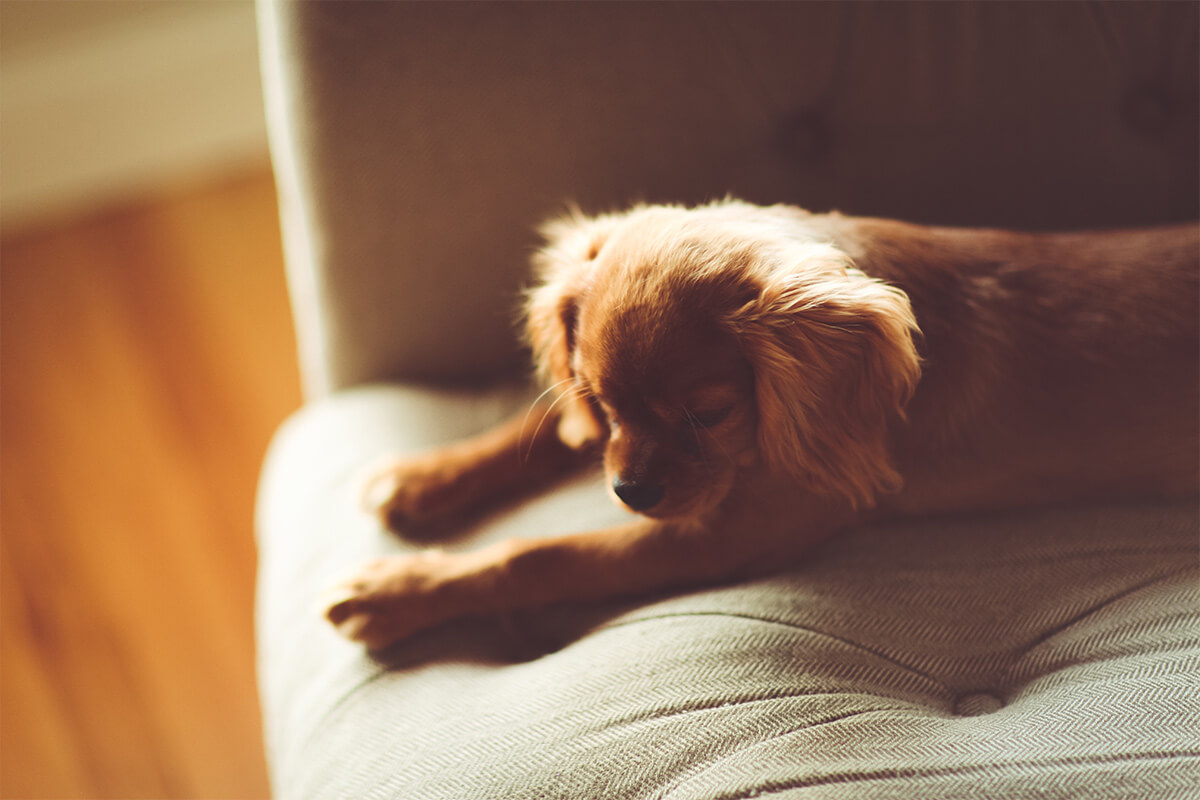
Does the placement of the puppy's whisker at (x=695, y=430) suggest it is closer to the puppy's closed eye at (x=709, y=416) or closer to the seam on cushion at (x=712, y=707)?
the puppy's closed eye at (x=709, y=416)

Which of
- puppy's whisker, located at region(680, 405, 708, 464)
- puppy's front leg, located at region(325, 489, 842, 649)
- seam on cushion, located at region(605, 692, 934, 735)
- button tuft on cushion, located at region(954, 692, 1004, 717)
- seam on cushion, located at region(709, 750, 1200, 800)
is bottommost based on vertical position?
button tuft on cushion, located at region(954, 692, 1004, 717)

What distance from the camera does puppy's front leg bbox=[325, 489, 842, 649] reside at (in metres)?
1.27

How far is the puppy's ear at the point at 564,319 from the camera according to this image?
4.33 ft

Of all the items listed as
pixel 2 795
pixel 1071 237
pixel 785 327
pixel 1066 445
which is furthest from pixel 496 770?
pixel 2 795

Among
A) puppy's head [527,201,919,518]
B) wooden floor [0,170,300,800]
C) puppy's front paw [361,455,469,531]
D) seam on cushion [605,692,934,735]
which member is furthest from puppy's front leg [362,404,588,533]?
wooden floor [0,170,300,800]

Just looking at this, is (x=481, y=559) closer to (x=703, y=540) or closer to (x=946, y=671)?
(x=703, y=540)

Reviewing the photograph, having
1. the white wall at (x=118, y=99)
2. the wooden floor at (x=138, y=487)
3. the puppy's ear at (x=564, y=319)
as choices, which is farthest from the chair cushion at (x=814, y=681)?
the white wall at (x=118, y=99)

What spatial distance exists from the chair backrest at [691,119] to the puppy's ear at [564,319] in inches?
4.6

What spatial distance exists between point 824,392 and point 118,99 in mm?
2843

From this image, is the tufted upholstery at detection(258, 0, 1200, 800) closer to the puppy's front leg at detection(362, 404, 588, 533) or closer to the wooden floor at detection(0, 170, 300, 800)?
the puppy's front leg at detection(362, 404, 588, 533)

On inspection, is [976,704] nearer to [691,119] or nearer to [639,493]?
[639,493]

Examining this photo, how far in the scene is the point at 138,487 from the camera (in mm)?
2512

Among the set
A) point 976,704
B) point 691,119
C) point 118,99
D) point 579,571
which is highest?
point 118,99

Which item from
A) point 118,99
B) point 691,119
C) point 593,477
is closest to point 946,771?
point 593,477
